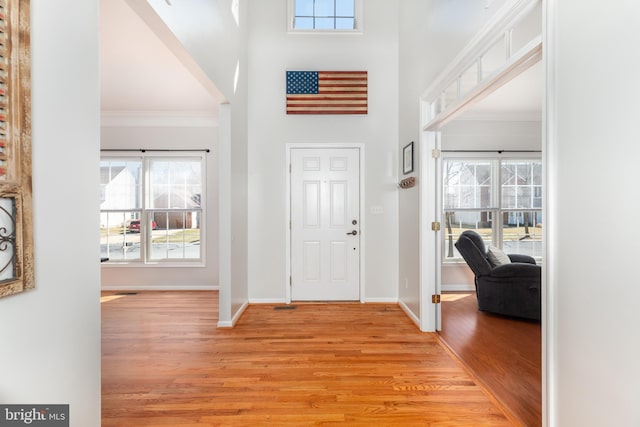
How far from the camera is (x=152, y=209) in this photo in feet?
16.4

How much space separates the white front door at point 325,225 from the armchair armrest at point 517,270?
1.68 meters

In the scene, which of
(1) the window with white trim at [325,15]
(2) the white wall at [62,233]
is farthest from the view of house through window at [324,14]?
(2) the white wall at [62,233]

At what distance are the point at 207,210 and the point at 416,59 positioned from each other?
3.65 meters

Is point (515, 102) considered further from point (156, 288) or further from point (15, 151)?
point (156, 288)

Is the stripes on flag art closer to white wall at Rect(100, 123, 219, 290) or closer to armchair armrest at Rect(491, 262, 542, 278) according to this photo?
white wall at Rect(100, 123, 219, 290)

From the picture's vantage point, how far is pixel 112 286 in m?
4.92

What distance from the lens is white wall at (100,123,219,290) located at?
4926 mm

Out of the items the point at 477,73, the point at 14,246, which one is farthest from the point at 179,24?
the point at 477,73

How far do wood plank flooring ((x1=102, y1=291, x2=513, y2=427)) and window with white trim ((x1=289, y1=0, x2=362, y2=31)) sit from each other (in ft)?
12.5

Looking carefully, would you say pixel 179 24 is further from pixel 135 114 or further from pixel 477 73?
pixel 135 114

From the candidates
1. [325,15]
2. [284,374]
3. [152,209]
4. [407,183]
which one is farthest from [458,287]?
[152,209]

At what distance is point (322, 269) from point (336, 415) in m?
2.38

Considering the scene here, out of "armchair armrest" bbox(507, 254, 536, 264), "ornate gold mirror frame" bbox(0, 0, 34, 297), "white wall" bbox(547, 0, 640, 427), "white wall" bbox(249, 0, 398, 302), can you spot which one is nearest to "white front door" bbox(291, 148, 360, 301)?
"white wall" bbox(249, 0, 398, 302)

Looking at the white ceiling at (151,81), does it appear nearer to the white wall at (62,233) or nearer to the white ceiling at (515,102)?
the white ceiling at (515,102)
